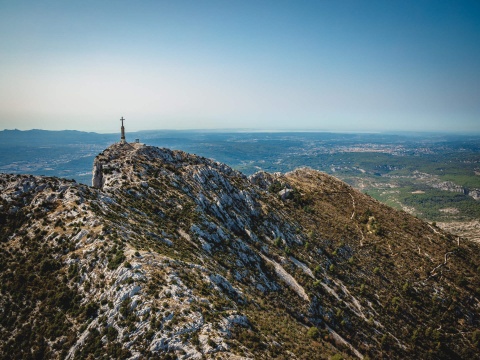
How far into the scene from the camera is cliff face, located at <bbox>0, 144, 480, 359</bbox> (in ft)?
95.9

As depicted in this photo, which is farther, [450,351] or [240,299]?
[450,351]

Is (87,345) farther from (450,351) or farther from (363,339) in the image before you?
(450,351)

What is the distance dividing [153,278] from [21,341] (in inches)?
610

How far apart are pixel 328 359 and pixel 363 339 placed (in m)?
27.4

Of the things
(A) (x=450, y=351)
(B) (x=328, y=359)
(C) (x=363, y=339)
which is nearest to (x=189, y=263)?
(B) (x=328, y=359)

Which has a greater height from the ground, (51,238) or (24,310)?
(51,238)

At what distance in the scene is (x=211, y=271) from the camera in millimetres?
43656

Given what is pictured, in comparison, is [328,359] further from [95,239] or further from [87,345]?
[95,239]

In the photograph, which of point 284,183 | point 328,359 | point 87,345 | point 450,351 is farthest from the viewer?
point 284,183

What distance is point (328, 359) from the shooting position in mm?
37531

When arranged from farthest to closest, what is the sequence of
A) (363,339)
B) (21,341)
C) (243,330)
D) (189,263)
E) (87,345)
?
(363,339) → (189,263) → (243,330) → (21,341) → (87,345)

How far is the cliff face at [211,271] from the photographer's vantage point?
29.2m

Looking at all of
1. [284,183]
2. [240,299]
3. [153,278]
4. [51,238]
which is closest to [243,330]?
[240,299]

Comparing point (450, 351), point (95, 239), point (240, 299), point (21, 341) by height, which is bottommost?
point (450, 351)
